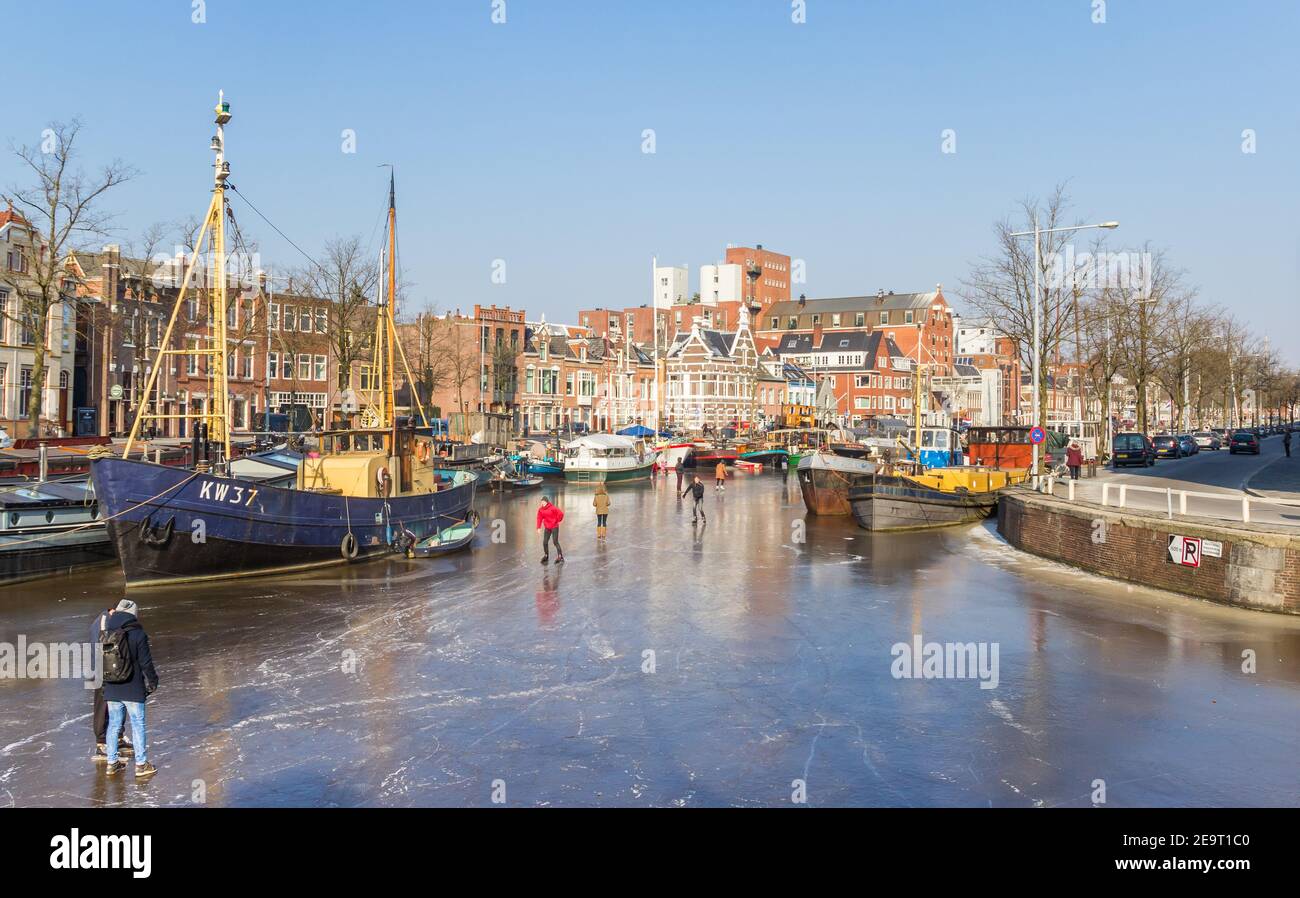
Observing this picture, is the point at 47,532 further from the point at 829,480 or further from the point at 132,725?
the point at 829,480

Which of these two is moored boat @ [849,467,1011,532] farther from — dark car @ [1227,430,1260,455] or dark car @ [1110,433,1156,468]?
dark car @ [1227,430,1260,455]

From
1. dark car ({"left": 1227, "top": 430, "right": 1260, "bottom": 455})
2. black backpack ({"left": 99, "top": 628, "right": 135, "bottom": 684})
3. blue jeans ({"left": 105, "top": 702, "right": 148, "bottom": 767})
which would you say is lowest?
blue jeans ({"left": 105, "top": 702, "right": 148, "bottom": 767})

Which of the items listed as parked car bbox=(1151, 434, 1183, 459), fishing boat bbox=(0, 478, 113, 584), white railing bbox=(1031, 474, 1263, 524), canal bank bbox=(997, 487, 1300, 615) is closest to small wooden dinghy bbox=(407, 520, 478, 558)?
fishing boat bbox=(0, 478, 113, 584)

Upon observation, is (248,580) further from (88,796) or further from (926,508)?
(926,508)

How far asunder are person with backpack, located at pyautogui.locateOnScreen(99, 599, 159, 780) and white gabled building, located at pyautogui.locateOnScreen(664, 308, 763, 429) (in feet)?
324

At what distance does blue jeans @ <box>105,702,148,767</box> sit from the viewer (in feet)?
34.8

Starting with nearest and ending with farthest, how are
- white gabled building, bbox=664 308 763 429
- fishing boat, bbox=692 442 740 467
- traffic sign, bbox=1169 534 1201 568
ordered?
traffic sign, bbox=1169 534 1201 568
fishing boat, bbox=692 442 740 467
white gabled building, bbox=664 308 763 429

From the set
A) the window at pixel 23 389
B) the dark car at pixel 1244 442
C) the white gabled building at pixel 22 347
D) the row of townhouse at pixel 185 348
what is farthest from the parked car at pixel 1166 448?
the window at pixel 23 389

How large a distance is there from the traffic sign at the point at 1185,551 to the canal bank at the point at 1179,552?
0.8 inches

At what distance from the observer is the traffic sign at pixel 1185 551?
21.1m

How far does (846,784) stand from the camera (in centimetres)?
1041

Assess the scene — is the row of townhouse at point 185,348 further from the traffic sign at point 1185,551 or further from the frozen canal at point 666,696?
the traffic sign at point 1185,551
